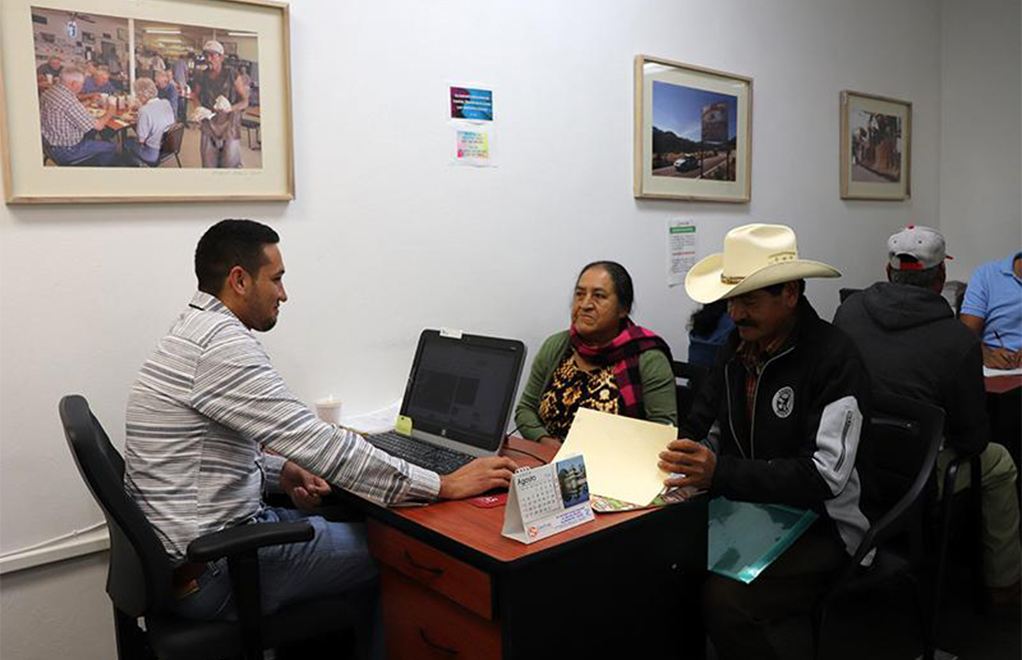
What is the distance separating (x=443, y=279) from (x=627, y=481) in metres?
1.18

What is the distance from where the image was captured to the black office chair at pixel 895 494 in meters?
1.89

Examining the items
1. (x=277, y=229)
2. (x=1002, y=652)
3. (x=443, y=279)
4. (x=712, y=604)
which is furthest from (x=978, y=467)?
(x=277, y=229)

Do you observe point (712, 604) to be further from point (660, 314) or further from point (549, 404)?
point (660, 314)

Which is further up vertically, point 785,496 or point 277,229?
point 277,229

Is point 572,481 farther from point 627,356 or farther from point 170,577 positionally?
point 627,356

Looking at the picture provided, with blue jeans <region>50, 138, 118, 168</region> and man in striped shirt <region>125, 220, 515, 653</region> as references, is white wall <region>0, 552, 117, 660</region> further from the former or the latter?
blue jeans <region>50, 138, 118, 168</region>

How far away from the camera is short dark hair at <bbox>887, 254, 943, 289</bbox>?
113 inches

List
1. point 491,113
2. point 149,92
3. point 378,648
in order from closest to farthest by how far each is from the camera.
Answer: point 378,648 < point 149,92 < point 491,113

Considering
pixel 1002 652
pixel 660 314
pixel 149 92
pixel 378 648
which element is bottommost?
pixel 1002 652

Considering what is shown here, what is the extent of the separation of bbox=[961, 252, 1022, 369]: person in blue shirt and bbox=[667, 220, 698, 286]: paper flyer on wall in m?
1.25

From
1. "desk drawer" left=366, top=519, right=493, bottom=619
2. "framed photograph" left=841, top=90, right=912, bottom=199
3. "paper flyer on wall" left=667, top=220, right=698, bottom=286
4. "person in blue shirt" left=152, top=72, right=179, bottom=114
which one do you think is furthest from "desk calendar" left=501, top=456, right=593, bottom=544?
"framed photograph" left=841, top=90, right=912, bottom=199

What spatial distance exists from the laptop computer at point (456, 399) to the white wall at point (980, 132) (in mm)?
3698

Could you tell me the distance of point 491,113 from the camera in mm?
2789

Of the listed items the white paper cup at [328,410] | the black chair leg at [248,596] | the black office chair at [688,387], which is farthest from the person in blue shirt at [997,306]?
the black chair leg at [248,596]
